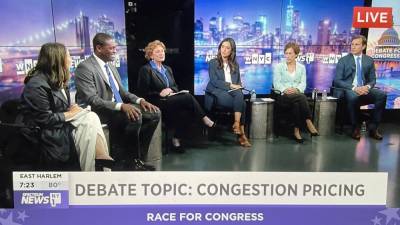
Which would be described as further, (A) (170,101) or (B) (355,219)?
(A) (170,101)

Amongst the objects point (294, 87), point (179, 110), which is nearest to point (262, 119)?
point (294, 87)

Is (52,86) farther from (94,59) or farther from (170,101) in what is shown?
(170,101)

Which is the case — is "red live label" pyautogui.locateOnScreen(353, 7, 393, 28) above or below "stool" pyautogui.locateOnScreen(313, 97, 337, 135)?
above

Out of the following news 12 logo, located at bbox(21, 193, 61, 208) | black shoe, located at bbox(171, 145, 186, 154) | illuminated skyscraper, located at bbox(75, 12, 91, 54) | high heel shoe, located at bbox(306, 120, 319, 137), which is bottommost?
news 12 logo, located at bbox(21, 193, 61, 208)

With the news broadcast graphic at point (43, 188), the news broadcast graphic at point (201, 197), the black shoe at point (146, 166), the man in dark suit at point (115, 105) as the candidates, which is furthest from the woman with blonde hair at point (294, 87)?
the news broadcast graphic at point (43, 188)

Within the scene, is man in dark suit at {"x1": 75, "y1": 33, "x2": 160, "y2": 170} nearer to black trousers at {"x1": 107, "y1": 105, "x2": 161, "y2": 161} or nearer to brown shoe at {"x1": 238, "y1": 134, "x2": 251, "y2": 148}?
black trousers at {"x1": 107, "y1": 105, "x2": 161, "y2": 161}

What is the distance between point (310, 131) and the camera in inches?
77.9

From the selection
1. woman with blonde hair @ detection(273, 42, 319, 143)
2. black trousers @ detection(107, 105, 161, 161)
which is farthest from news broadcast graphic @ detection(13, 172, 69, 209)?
woman with blonde hair @ detection(273, 42, 319, 143)

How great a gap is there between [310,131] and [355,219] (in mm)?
510

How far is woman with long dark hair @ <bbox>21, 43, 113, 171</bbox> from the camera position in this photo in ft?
5.10

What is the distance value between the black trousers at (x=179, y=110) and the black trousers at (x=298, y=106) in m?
0.47

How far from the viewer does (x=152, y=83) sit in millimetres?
1830

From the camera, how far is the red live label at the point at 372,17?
66.9 inches

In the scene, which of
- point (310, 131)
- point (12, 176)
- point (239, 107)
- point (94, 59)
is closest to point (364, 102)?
point (310, 131)
